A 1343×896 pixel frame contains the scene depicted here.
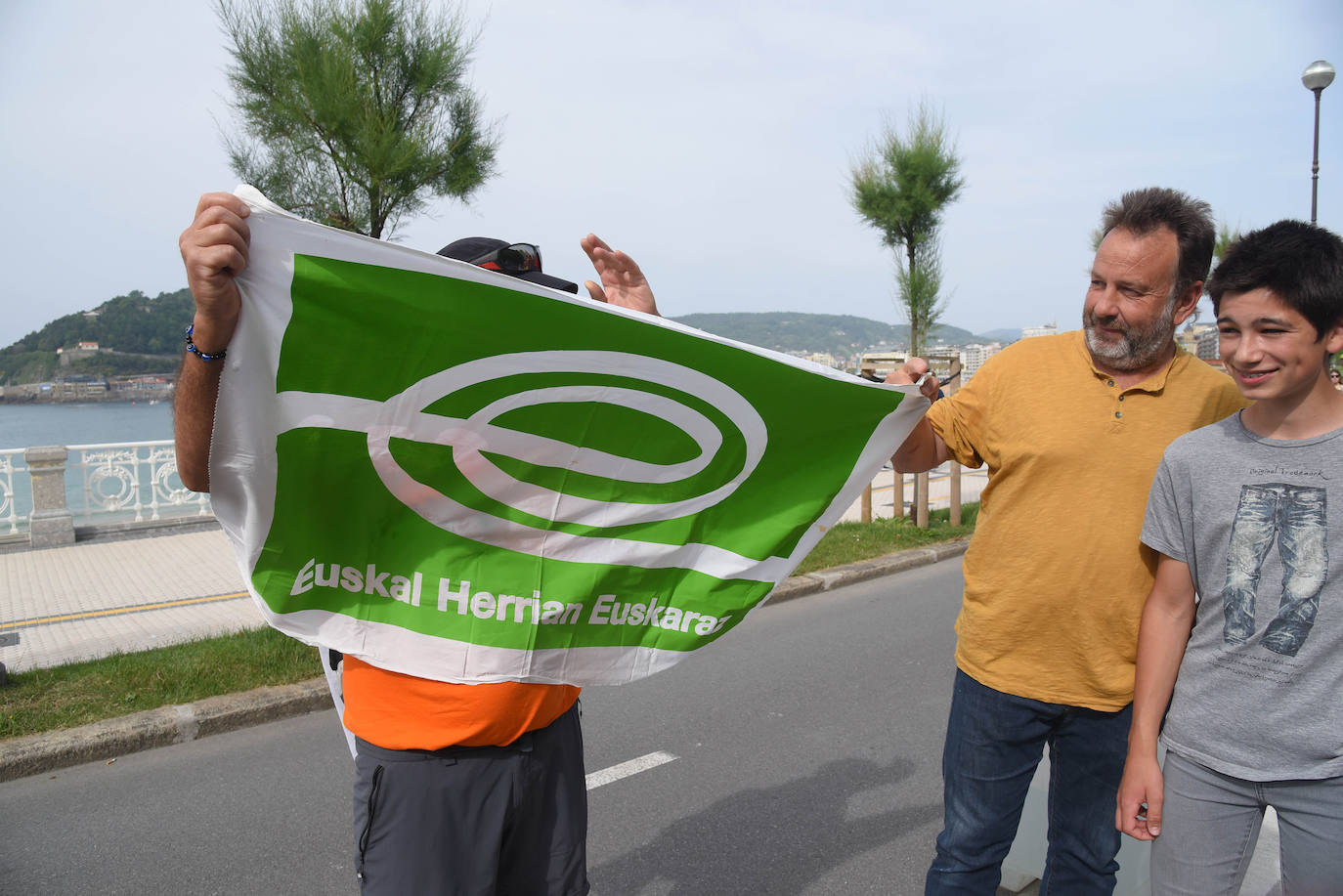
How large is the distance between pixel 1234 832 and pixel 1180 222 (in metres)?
1.49

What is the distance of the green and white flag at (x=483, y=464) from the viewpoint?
172 cm

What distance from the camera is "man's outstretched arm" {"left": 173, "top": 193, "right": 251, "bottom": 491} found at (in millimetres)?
1545

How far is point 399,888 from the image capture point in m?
1.78

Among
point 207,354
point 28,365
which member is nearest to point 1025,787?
point 207,354

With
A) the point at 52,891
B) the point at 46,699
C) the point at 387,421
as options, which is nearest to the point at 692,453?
the point at 387,421

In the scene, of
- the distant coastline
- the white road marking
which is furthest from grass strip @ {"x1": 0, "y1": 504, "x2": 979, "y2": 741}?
the distant coastline

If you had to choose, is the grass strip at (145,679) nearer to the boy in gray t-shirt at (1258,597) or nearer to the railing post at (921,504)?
the boy in gray t-shirt at (1258,597)

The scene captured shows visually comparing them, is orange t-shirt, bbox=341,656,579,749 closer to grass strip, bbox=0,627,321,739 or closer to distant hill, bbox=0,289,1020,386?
grass strip, bbox=0,627,321,739

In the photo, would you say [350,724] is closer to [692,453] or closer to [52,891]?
[692,453]

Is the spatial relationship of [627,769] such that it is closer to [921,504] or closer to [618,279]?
[618,279]

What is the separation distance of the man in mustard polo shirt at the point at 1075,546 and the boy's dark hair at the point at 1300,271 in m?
0.32

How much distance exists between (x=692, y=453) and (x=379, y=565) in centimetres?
78

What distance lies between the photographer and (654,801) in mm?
4059

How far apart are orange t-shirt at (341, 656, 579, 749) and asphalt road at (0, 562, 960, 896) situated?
1820mm
